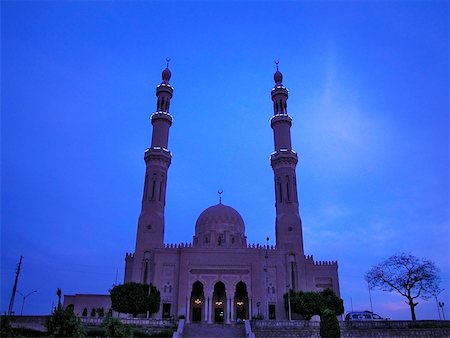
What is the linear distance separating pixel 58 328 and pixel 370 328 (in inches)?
902

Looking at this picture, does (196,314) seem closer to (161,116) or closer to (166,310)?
(166,310)

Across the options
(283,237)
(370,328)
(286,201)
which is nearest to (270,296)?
(283,237)

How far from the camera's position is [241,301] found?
46.3 meters

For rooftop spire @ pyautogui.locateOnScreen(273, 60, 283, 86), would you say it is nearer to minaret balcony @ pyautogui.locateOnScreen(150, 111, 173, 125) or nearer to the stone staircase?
minaret balcony @ pyautogui.locateOnScreen(150, 111, 173, 125)

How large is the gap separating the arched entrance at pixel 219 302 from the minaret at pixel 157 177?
28.0ft

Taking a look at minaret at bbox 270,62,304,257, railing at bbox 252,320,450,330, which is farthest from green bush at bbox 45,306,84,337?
minaret at bbox 270,62,304,257

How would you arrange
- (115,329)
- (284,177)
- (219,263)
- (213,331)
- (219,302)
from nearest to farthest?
(115,329) → (213,331) → (219,263) → (219,302) → (284,177)

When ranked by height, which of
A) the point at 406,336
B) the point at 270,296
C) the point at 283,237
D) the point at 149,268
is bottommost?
the point at 406,336

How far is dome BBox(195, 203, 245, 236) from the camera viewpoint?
51.9m

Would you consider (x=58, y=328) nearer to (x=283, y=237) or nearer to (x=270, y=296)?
(x=270, y=296)

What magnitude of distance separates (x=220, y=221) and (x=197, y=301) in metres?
10.9

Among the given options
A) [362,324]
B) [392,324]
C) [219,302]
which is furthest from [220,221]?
[392,324]

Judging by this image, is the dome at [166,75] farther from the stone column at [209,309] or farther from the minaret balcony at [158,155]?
the stone column at [209,309]

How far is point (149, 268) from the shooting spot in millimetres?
45719
